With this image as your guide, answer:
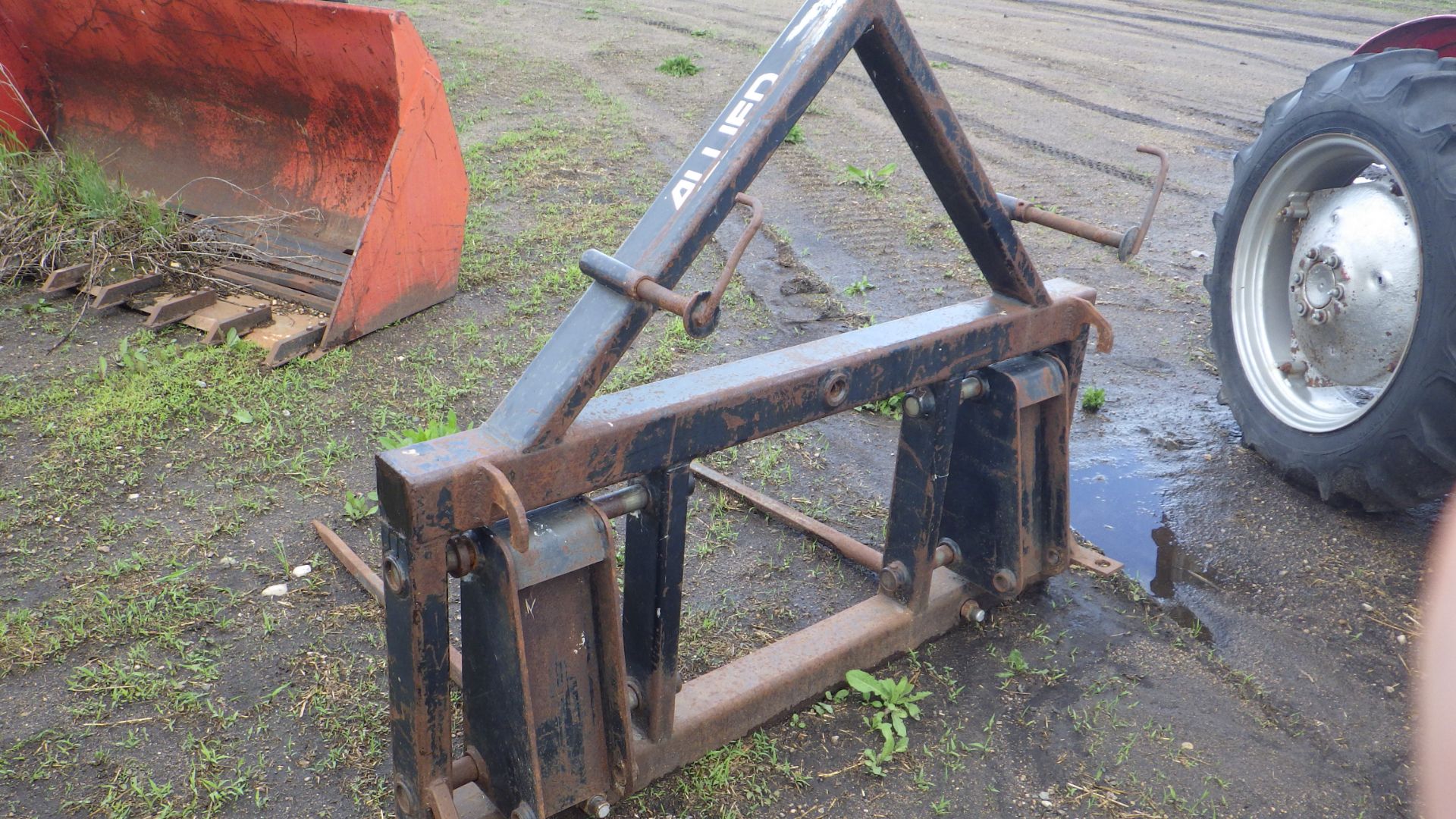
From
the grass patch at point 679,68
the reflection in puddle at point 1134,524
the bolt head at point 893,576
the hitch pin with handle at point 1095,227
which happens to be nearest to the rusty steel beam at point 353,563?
the bolt head at point 893,576

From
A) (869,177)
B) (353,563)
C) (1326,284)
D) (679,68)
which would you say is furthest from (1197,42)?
(353,563)

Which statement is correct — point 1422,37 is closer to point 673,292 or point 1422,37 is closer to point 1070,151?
point 673,292

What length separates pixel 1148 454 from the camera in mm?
3498

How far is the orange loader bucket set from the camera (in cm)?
404

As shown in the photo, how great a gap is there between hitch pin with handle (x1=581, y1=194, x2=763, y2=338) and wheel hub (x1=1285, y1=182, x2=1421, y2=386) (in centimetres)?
216

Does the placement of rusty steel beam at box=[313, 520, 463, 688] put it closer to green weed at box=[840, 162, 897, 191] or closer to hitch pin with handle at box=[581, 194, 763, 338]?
hitch pin with handle at box=[581, 194, 763, 338]

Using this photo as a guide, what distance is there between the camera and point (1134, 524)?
3158 millimetres

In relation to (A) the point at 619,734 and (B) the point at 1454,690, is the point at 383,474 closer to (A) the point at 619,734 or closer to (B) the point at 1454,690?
(A) the point at 619,734

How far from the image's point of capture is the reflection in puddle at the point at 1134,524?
290cm

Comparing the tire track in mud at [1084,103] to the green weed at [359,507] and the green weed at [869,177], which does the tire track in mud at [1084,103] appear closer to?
the green weed at [869,177]

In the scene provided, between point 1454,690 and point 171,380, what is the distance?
384 centimetres

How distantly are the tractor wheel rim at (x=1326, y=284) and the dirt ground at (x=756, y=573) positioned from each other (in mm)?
321

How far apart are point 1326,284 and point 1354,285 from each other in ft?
0.37

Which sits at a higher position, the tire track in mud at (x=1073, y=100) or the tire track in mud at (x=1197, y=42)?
the tire track in mud at (x=1197, y=42)
